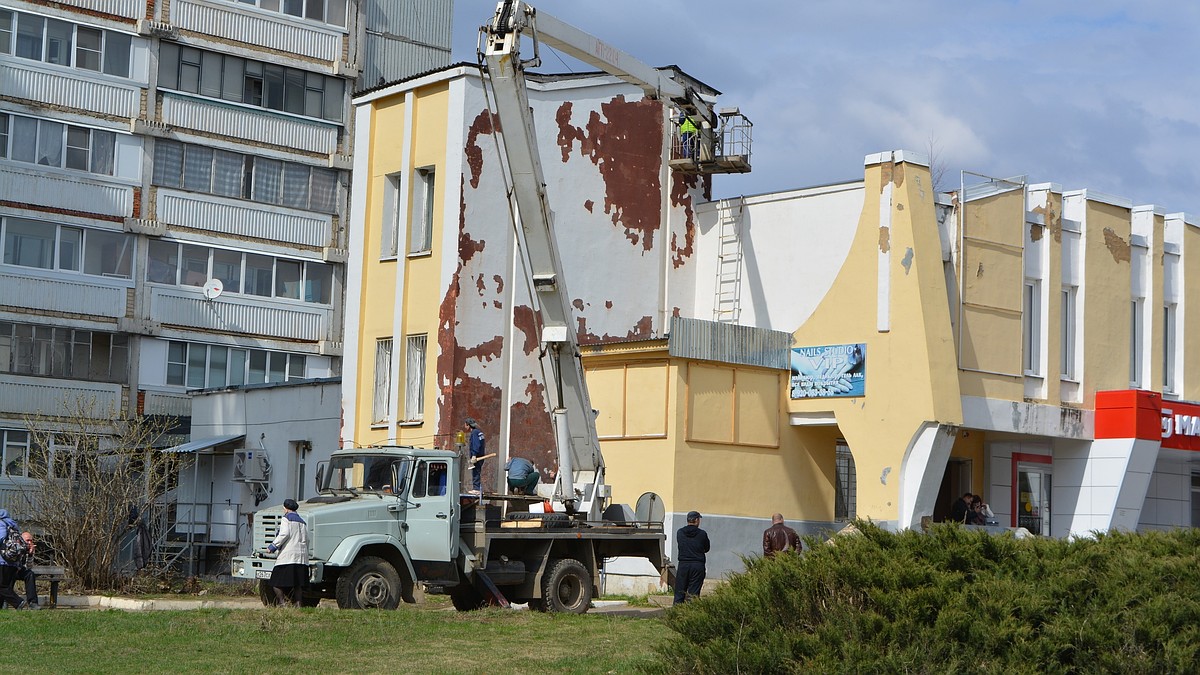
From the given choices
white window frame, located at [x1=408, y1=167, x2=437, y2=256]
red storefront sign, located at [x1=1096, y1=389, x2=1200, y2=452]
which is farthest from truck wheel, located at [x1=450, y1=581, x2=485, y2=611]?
red storefront sign, located at [x1=1096, y1=389, x2=1200, y2=452]

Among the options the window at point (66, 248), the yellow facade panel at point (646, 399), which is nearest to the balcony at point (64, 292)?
the window at point (66, 248)

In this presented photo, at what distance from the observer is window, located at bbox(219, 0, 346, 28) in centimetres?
4578

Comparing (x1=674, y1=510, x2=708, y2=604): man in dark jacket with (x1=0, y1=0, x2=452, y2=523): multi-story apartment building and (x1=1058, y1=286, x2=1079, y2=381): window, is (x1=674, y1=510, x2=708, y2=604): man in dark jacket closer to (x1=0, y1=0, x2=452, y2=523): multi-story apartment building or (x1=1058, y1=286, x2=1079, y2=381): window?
(x1=1058, y1=286, x2=1079, y2=381): window

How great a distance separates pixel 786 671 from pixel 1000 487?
21.3m

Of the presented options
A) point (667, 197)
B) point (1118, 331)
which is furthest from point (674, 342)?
point (1118, 331)

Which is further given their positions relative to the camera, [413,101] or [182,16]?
[182,16]

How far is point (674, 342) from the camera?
2862 cm

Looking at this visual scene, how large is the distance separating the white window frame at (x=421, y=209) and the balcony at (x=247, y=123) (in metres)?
15.9

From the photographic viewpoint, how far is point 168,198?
4412cm

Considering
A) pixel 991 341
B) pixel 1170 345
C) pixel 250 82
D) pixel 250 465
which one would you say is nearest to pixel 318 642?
pixel 991 341

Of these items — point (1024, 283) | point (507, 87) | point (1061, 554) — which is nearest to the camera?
point (1061, 554)

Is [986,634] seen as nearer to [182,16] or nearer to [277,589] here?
[277,589]

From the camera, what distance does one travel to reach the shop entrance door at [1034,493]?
32625 millimetres

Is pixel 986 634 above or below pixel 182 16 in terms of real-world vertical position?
below
